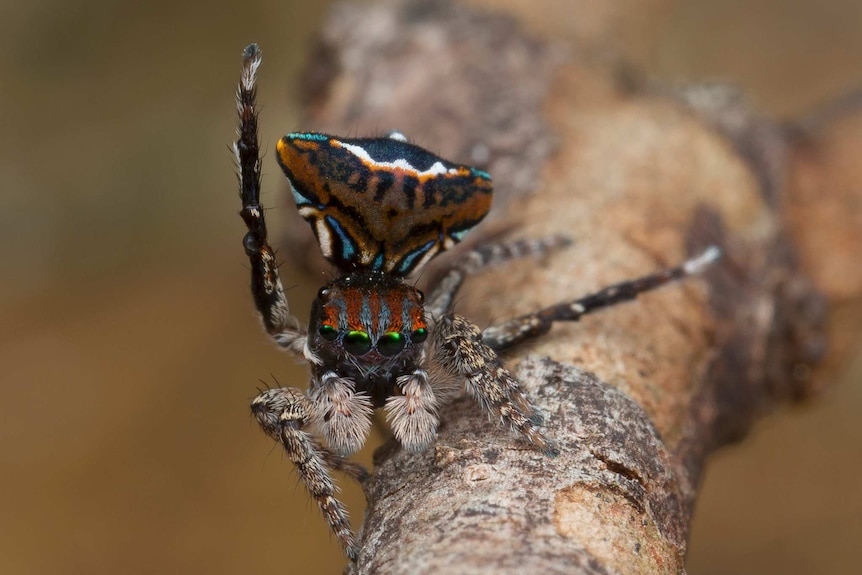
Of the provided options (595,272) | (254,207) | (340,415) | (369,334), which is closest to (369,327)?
(369,334)

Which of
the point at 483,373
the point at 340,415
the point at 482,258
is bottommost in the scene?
the point at 340,415

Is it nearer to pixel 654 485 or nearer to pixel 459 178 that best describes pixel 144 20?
pixel 459 178

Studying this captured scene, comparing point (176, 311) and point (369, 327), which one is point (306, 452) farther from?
point (176, 311)

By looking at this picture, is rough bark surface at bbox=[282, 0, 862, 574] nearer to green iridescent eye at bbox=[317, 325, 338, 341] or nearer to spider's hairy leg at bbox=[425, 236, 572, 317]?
spider's hairy leg at bbox=[425, 236, 572, 317]

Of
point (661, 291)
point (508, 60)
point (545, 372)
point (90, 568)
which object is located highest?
point (508, 60)

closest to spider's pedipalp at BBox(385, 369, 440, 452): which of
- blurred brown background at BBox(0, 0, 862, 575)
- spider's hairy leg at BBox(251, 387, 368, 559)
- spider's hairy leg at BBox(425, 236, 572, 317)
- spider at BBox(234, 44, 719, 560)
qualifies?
spider at BBox(234, 44, 719, 560)

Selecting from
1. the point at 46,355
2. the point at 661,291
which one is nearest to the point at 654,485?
the point at 661,291
